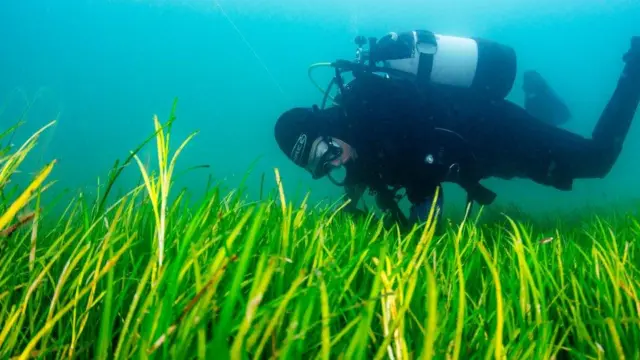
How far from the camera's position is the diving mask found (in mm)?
3914

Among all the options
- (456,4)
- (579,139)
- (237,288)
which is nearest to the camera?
(237,288)

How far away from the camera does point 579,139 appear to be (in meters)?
5.14

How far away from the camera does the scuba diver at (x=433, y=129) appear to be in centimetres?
400

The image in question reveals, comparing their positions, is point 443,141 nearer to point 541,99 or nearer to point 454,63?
point 454,63

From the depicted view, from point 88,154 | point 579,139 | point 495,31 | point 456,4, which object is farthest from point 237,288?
point 495,31

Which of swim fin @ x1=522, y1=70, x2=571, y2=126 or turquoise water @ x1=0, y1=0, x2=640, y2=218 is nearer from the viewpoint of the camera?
swim fin @ x1=522, y1=70, x2=571, y2=126

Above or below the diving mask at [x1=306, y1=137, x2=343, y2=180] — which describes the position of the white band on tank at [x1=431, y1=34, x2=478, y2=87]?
above

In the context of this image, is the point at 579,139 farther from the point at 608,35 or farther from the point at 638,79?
the point at 608,35

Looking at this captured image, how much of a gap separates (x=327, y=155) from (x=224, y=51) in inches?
3463

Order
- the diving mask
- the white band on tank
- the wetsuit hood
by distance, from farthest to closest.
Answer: the white band on tank, the wetsuit hood, the diving mask

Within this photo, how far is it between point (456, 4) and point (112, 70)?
70374mm

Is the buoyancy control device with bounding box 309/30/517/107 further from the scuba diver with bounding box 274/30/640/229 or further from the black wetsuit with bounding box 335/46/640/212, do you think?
the black wetsuit with bounding box 335/46/640/212

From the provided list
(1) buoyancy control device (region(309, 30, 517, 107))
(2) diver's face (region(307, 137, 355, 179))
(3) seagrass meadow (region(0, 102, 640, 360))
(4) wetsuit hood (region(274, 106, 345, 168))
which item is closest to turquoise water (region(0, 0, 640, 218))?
(4) wetsuit hood (region(274, 106, 345, 168))

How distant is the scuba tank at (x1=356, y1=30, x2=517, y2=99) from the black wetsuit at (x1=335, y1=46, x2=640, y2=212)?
6.6 inches
